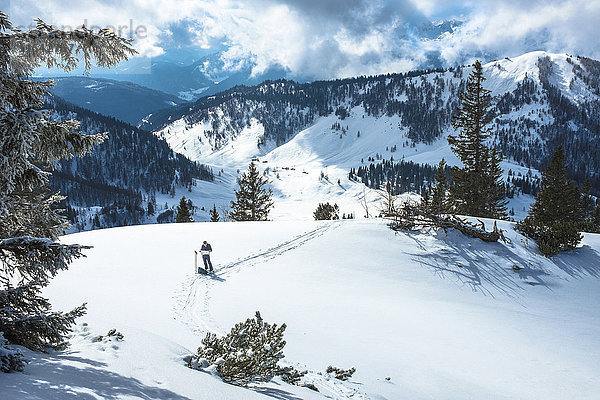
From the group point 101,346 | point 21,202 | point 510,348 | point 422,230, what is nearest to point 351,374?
point 101,346

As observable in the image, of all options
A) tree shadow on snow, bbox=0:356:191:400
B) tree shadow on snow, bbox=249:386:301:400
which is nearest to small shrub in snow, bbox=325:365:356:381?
tree shadow on snow, bbox=249:386:301:400

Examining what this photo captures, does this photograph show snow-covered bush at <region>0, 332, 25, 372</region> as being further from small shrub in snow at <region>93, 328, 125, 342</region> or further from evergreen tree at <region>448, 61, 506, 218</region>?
evergreen tree at <region>448, 61, 506, 218</region>

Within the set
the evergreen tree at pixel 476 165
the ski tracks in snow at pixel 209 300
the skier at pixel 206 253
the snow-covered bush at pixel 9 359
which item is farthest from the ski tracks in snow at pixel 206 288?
the evergreen tree at pixel 476 165

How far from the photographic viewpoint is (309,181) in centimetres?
17212

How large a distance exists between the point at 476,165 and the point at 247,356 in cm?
2916

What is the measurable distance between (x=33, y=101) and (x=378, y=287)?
12.3m

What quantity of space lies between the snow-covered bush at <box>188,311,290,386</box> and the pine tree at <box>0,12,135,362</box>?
234 cm

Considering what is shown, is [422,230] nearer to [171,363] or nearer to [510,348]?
[510,348]

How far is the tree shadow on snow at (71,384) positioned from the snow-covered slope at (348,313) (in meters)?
0.02

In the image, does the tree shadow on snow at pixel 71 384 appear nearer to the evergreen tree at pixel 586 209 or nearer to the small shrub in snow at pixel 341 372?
the small shrub in snow at pixel 341 372

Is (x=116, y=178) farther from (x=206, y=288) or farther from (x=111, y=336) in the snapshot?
(x=111, y=336)

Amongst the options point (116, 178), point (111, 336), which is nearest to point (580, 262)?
point (111, 336)

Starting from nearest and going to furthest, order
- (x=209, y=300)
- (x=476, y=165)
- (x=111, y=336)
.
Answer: (x=111, y=336) → (x=209, y=300) → (x=476, y=165)

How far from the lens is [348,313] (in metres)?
10.9
